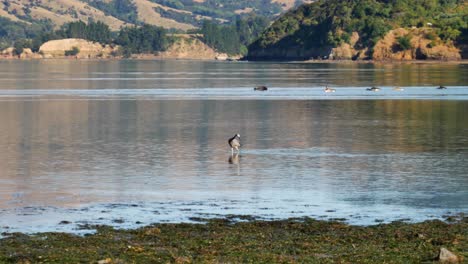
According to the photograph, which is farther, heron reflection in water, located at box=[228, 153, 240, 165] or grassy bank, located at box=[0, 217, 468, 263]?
heron reflection in water, located at box=[228, 153, 240, 165]

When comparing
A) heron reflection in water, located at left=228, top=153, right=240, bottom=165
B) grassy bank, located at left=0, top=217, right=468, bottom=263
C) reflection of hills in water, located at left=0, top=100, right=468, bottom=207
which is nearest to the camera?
grassy bank, located at left=0, top=217, right=468, bottom=263

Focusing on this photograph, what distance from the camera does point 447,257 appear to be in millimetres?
24406

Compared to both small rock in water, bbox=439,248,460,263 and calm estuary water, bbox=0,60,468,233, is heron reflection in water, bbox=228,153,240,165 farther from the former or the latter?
small rock in water, bbox=439,248,460,263

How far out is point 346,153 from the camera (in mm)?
49625

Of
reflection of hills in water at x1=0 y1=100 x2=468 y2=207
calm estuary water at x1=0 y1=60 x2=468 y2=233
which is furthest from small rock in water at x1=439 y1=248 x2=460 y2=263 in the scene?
reflection of hills in water at x1=0 y1=100 x2=468 y2=207

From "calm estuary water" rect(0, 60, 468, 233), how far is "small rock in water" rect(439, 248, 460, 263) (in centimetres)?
700

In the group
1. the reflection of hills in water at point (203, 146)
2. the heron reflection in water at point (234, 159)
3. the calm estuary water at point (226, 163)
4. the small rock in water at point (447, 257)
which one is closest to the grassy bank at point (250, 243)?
the small rock in water at point (447, 257)

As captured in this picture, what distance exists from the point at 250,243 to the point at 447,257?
5360 millimetres

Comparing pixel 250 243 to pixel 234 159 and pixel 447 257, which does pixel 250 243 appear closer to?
pixel 447 257

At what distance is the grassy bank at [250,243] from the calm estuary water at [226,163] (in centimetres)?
190

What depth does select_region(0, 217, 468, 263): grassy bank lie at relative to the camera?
25.1 meters

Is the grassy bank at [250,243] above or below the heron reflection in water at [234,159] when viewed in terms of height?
above

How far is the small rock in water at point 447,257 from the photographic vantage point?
2434 cm

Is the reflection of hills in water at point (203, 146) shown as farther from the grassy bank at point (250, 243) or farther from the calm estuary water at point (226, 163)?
the grassy bank at point (250, 243)
